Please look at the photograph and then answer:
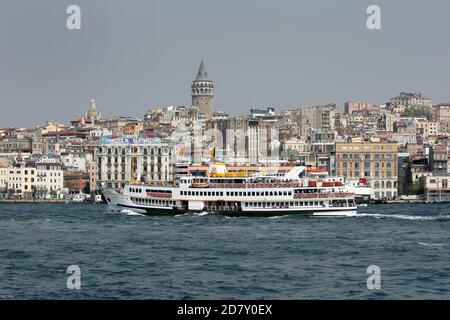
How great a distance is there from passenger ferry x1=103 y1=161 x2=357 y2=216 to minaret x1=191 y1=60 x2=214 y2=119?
101 m

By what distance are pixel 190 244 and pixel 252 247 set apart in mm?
1765

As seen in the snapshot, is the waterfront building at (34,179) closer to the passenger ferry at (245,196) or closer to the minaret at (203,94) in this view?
the passenger ferry at (245,196)

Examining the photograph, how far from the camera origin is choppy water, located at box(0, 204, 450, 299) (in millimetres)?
17219

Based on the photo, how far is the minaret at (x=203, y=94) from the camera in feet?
483

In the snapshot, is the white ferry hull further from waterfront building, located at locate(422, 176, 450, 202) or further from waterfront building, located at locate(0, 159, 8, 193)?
waterfront building, located at locate(0, 159, 8, 193)

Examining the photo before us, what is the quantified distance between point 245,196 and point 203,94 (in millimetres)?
106421

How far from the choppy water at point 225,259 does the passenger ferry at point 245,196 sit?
15.7 feet

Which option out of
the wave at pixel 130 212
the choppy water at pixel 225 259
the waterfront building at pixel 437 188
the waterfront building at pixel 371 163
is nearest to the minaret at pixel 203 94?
the waterfront building at pixel 371 163

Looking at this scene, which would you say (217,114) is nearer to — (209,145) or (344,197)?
(209,145)

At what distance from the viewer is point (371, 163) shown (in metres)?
77.9

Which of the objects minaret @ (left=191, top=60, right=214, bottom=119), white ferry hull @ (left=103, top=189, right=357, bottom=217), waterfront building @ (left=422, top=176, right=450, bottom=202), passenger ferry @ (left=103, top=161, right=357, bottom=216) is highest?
minaret @ (left=191, top=60, right=214, bottom=119)

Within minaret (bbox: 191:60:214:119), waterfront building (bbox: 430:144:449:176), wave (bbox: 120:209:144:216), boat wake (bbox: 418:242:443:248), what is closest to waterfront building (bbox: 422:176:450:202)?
waterfront building (bbox: 430:144:449:176)

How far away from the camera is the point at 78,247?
1031 inches

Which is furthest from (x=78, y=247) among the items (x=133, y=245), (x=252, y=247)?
(x=252, y=247)
